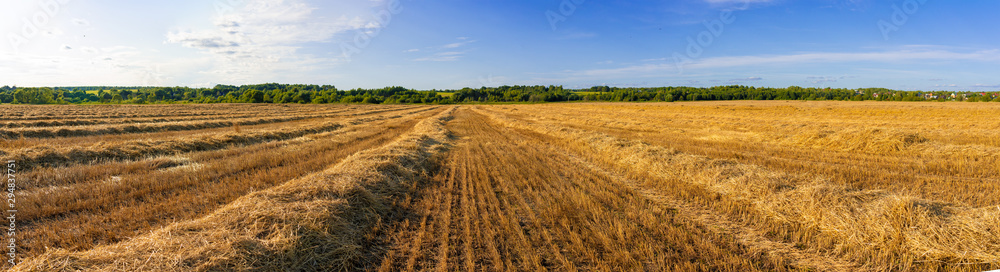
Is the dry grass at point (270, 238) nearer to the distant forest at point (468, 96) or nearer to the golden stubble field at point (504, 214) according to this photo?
the golden stubble field at point (504, 214)

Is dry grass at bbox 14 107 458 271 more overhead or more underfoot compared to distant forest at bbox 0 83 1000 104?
more underfoot

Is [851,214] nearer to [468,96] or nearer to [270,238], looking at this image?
[270,238]

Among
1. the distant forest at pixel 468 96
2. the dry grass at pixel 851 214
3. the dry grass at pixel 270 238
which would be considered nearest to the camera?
the dry grass at pixel 270 238

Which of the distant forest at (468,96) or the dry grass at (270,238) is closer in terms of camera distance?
the dry grass at (270,238)

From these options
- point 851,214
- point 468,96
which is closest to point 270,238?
point 851,214

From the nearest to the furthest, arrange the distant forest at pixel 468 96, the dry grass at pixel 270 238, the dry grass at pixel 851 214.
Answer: the dry grass at pixel 270 238, the dry grass at pixel 851 214, the distant forest at pixel 468 96

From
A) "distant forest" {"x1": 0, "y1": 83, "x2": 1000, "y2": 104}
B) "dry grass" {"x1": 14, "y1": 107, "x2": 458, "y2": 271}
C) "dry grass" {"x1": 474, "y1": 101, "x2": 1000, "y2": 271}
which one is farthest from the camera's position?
"distant forest" {"x1": 0, "y1": 83, "x2": 1000, "y2": 104}

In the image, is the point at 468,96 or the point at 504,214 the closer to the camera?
the point at 504,214

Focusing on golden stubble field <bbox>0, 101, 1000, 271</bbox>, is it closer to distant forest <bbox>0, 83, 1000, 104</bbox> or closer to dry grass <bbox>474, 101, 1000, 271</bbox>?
dry grass <bbox>474, 101, 1000, 271</bbox>

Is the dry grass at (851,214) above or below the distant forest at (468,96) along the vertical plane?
below

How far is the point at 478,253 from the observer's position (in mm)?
4246

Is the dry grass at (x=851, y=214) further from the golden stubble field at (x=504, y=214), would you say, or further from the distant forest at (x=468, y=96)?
the distant forest at (x=468, y=96)

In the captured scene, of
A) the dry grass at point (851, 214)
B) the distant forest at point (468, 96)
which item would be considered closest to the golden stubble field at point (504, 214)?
the dry grass at point (851, 214)

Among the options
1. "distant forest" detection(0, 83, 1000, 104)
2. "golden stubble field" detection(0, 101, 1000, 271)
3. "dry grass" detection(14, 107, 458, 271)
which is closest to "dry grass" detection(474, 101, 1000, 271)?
"golden stubble field" detection(0, 101, 1000, 271)
